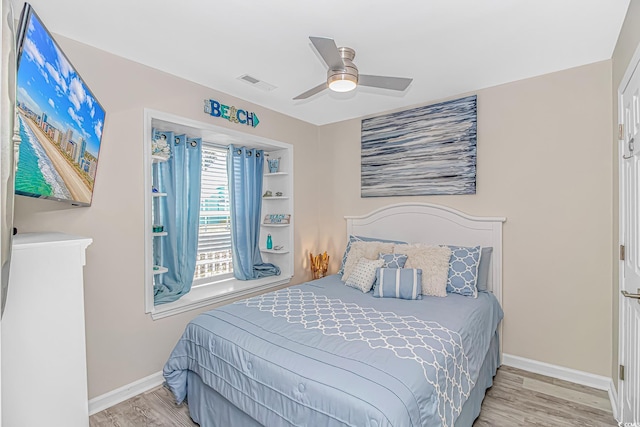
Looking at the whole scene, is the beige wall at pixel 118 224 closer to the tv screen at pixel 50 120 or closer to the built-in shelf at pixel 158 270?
the built-in shelf at pixel 158 270

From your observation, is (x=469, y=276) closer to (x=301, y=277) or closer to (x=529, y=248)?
(x=529, y=248)

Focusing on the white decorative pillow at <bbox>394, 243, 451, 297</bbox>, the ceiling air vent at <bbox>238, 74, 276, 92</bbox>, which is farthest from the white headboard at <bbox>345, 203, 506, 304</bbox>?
the ceiling air vent at <bbox>238, 74, 276, 92</bbox>

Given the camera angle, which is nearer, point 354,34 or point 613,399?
point 354,34

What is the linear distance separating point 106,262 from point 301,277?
7.21 ft

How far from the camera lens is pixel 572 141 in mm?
2582

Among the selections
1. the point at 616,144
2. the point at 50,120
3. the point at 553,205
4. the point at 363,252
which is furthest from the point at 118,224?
the point at 616,144

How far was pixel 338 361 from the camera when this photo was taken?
155 centimetres

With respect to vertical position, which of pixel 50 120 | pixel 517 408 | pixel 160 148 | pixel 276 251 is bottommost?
pixel 517 408

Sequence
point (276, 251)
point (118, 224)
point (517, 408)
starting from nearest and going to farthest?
point (517, 408) → point (118, 224) → point (276, 251)

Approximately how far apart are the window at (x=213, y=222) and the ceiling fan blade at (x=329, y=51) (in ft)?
6.82

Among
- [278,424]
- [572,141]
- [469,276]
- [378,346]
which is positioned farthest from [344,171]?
[278,424]

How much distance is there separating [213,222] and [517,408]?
10.5ft

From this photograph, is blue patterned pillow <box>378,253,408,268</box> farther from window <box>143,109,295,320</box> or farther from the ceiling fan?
the ceiling fan

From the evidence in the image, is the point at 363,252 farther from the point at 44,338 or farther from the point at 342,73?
the point at 44,338
